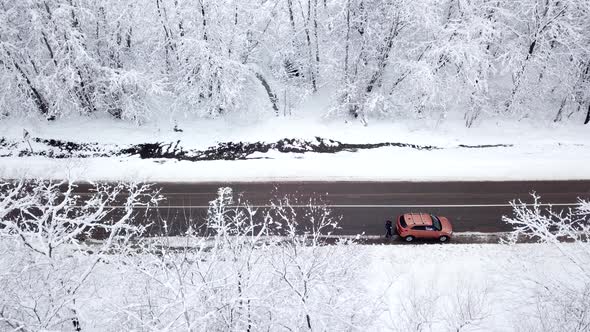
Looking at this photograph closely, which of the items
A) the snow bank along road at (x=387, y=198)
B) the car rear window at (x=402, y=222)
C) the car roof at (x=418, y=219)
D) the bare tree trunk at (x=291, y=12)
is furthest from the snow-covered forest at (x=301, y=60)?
the car rear window at (x=402, y=222)

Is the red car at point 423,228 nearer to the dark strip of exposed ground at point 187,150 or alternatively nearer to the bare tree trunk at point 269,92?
the dark strip of exposed ground at point 187,150

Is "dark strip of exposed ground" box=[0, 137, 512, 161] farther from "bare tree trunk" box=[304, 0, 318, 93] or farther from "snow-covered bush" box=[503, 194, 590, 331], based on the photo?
"snow-covered bush" box=[503, 194, 590, 331]

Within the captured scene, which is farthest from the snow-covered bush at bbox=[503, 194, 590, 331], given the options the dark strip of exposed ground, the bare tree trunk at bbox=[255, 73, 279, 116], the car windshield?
the bare tree trunk at bbox=[255, 73, 279, 116]

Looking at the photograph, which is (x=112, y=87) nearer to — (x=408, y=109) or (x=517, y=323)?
(x=408, y=109)

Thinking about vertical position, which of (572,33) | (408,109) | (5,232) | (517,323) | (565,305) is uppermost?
(572,33)

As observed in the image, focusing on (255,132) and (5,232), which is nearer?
(5,232)

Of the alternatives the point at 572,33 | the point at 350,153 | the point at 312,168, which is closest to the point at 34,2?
the point at 312,168

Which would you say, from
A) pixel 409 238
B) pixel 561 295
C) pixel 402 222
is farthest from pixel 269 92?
pixel 561 295
